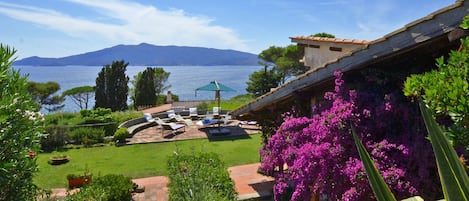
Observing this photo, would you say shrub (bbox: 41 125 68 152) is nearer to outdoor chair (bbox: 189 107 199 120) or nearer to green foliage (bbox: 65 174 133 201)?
outdoor chair (bbox: 189 107 199 120)

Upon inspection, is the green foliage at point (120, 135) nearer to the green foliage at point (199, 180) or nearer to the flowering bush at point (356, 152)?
the green foliage at point (199, 180)

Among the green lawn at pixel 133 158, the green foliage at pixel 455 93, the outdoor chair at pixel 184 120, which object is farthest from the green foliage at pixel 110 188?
the outdoor chair at pixel 184 120

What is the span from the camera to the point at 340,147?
13.6 ft

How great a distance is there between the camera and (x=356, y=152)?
407 centimetres

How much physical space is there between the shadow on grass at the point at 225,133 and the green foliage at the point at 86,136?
580cm

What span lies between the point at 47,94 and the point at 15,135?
4354cm

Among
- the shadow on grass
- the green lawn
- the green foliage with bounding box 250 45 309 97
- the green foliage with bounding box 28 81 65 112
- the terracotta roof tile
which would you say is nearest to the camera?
the terracotta roof tile

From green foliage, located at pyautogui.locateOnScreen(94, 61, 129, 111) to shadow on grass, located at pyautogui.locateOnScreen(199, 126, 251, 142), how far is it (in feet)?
49.4

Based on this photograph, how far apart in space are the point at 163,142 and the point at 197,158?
9.94 metres

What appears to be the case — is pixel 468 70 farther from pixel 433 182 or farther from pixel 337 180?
pixel 337 180

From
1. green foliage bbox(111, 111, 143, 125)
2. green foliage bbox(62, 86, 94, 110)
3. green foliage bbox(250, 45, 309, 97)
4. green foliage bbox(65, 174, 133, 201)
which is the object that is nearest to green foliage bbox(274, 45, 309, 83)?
green foliage bbox(250, 45, 309, 97)

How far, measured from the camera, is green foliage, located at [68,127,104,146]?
17.1 m

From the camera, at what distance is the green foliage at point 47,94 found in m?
40.8

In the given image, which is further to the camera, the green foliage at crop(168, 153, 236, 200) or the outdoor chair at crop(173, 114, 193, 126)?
the outdoor chair at crop(173, 114, 193, 126)
